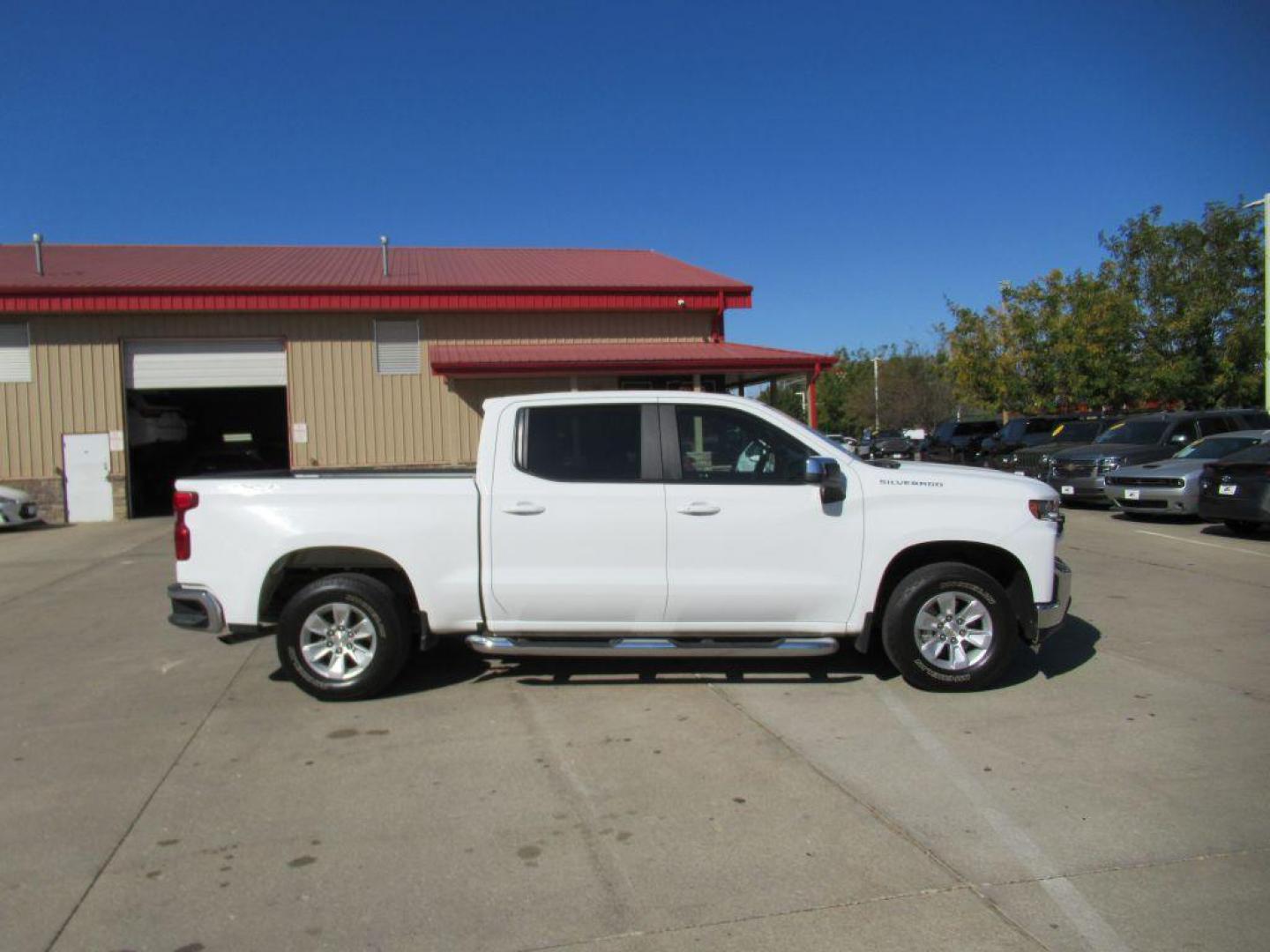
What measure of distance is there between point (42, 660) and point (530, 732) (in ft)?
14.2

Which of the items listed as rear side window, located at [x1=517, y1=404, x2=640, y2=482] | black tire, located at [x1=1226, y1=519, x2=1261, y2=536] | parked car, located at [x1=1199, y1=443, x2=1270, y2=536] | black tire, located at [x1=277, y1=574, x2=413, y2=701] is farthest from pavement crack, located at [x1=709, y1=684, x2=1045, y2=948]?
black tire, located at [x1=1226, y1=519, x2=1261, y2=536]

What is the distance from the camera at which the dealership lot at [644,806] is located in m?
3.22

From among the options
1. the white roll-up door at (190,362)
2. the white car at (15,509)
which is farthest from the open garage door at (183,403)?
the white car at (15,509)

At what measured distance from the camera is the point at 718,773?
176 inches

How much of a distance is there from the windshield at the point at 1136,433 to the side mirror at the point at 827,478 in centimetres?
1487

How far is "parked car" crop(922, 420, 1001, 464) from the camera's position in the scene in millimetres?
26453

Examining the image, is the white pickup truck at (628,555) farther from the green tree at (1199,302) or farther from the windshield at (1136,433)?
the green tree at (1199,302)

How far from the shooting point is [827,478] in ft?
17.9

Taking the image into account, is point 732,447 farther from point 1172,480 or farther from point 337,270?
point 337,270

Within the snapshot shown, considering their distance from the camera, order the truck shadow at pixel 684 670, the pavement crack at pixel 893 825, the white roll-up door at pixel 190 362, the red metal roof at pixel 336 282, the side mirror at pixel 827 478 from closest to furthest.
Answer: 1. the pavement crack at pixel 893 825
2. the side mirror at pixel 827 478
3. the truck shadow at pixel 684 670
4. the red metal roof at pixel 336 282
5. the white roll-up door at pixel 190 362

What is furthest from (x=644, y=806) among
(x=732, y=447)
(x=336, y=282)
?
(x=336, y=282)

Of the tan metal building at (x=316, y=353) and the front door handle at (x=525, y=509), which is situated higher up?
the tan metal building at (x=316, y=353)

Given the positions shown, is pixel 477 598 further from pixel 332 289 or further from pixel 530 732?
pixel 332 289

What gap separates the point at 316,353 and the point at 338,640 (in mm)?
15428
